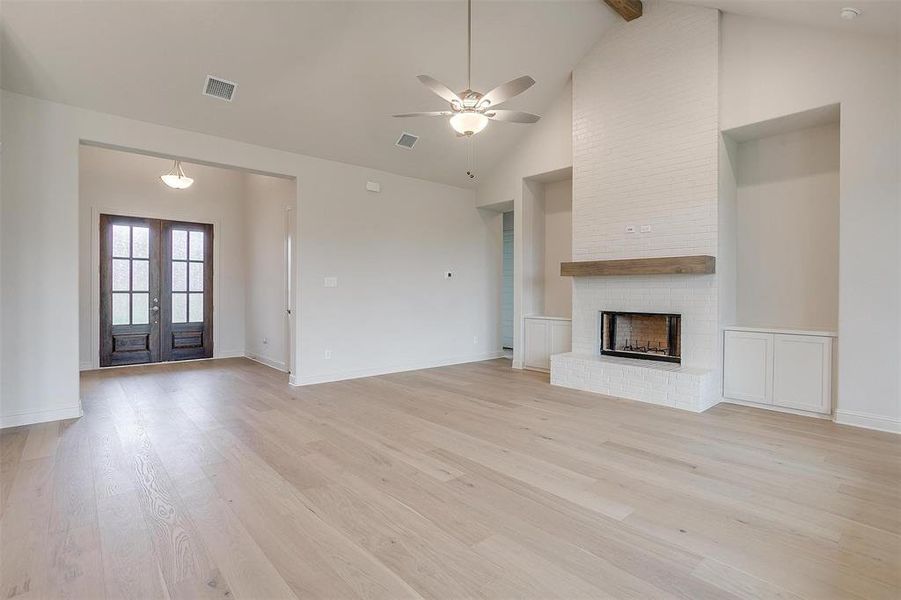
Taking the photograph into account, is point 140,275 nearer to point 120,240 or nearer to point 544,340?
point 120,240

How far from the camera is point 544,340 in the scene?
667 centimetres

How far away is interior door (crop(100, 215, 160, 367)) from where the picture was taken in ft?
23.2

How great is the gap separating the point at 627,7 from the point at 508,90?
267 centimetres

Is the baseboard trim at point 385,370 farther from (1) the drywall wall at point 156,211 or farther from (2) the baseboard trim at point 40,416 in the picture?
(1) the drywall wall at point 156,211

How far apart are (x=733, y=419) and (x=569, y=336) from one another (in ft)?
8.10

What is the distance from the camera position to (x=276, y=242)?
23.5 feet

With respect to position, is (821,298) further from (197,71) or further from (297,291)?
(197,71)

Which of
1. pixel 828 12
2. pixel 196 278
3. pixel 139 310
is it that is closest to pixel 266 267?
pixel 196 278

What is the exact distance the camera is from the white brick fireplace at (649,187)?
4.72 meters

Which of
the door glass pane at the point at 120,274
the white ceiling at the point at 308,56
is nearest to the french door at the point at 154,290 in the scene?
the door glass pane at the point at 120,274

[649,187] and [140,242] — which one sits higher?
[649,187]

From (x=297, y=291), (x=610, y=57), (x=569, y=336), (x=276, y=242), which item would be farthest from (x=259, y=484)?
(x=610, y=57)

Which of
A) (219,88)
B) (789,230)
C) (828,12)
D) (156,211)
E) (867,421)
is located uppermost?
(828,12)

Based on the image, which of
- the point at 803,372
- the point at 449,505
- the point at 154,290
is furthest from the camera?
the point at 154,290
